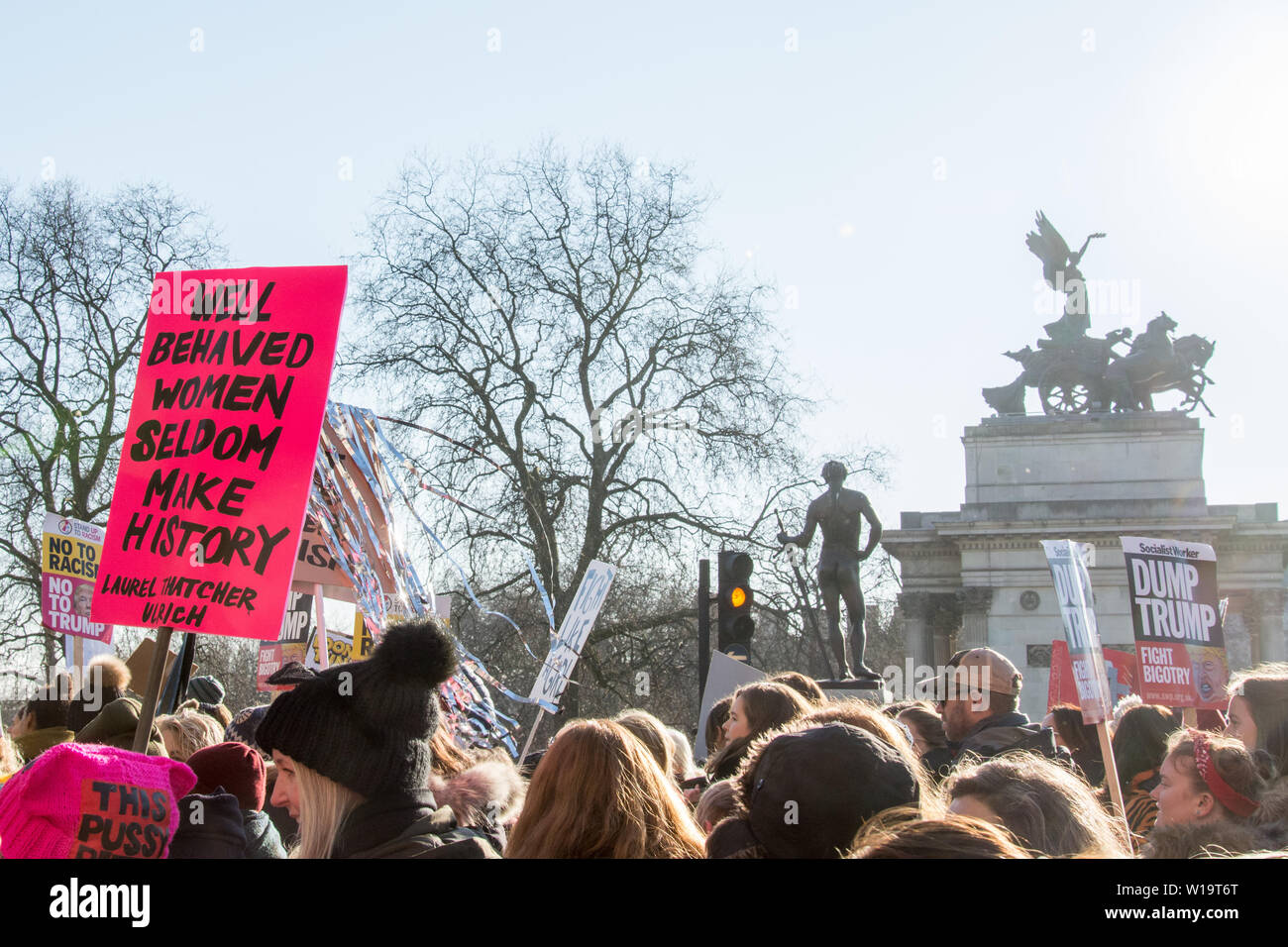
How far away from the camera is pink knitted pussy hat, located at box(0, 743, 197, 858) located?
270 centimetres

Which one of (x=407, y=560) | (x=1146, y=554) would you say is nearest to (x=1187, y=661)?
(x=1146, y=554)

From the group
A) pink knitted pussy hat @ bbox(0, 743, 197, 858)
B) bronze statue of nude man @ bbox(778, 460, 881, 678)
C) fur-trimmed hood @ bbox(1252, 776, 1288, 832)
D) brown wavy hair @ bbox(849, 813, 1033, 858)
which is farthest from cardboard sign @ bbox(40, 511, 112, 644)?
brown wavy hair @ bbox(849, 813, 1033, 858)

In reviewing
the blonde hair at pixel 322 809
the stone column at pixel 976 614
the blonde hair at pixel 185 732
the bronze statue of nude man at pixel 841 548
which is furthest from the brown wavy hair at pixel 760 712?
the stone column at pixel 976 614

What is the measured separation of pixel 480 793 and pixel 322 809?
1.95 ft

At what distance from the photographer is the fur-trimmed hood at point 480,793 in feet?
10.9

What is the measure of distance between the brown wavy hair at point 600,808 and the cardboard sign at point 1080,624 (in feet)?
12.1

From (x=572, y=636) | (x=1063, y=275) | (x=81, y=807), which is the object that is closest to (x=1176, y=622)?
(x=572, y=636)

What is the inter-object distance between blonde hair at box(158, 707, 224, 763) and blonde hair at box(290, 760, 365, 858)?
2082 millimetres

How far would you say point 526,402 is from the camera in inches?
836

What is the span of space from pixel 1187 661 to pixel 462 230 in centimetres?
1540

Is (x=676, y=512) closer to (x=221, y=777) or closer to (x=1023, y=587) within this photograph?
(x=1023, y=587)

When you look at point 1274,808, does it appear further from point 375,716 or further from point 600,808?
point 375,716

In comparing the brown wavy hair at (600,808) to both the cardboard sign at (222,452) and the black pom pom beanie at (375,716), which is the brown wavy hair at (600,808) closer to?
the black pom pom beanie at (375,716)

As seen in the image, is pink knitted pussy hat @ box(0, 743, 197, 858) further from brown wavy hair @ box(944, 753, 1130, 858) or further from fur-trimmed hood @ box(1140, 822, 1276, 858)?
fur-trimmed hood @ box(1140, 822, 1276, 858)
